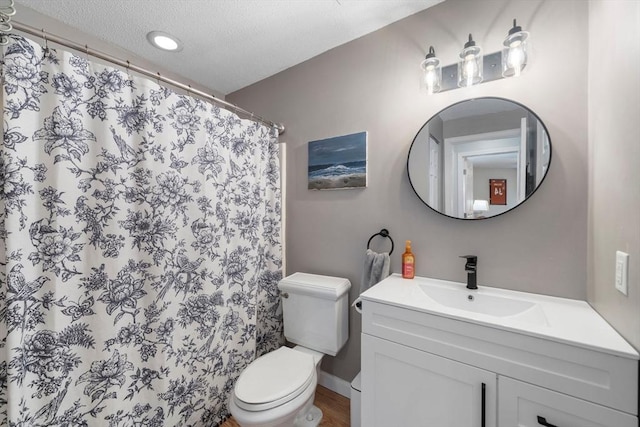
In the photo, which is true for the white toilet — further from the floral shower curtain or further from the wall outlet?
the wall outlet

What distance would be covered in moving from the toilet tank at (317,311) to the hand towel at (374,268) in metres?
0.16

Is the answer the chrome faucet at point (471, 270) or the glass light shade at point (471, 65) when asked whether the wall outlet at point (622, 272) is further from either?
the glass light shade at point (471, 65)

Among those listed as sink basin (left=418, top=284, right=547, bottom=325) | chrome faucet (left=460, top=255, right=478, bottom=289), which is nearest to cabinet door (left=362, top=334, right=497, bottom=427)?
sink basin (left=418, top=284, right=547, bottom=325)

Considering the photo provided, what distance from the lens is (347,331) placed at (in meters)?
1.65

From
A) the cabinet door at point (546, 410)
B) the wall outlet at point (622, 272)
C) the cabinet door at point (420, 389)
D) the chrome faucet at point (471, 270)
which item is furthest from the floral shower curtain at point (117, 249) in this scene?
the wall outlet at point (622, 272)

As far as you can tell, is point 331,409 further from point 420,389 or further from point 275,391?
point 420,389

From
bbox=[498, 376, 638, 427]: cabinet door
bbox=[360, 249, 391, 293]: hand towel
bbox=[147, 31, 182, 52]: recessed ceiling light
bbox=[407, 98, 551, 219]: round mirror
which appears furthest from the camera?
bbox=[147, 31, 182, 52]: recessed ceiling light

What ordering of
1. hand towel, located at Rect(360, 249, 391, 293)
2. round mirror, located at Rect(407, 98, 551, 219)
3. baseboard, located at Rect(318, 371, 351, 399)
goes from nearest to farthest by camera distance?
1. round mirror, located at Rect(407, 98, 551, 219)
2. hand towel, located at Rect(360, 249, 391, 293)
3. baseboard, located at Rect(318, 371, 351, 399)

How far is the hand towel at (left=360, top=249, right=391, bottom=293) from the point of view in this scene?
1454 millimetres

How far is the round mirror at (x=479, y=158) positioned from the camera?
116 cm

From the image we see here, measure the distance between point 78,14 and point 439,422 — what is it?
2664 mm

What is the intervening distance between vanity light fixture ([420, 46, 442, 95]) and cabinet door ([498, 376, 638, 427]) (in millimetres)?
1319

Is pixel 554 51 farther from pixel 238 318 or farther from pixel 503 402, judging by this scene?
pixel 238 318

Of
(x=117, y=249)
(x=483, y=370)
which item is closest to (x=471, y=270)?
(x=483, y=370)
